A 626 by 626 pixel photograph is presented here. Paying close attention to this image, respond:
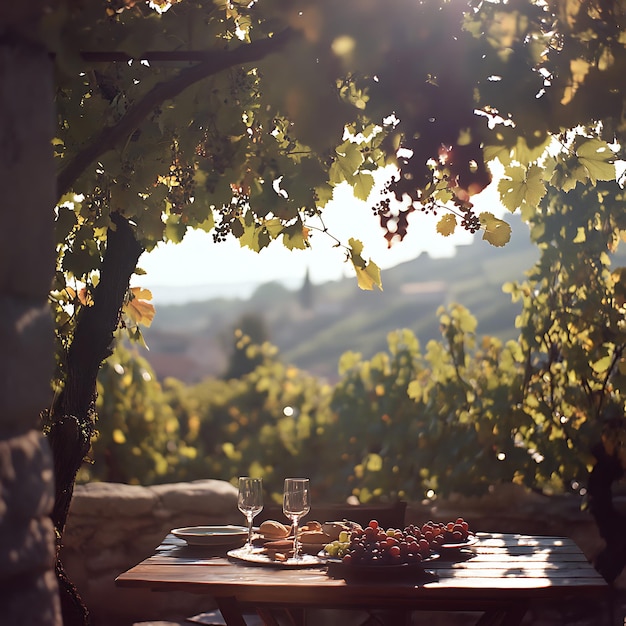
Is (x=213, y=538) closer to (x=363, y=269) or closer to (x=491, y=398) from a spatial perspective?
(x=363, y=269)

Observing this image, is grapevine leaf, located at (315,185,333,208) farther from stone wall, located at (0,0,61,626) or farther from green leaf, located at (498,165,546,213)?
stone wall, located at (0,0,61,626)

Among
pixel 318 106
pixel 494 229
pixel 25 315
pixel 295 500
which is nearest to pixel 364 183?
pixel 494 229

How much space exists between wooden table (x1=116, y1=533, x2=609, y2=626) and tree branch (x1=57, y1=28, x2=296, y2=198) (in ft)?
3.53

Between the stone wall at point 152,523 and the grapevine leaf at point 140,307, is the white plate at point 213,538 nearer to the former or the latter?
the grapevine leaf at point 140,307

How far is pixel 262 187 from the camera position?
2.35 meters

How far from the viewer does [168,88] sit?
1796 mm

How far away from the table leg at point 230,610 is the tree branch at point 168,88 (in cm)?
119

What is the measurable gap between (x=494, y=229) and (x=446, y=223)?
0.13 meters

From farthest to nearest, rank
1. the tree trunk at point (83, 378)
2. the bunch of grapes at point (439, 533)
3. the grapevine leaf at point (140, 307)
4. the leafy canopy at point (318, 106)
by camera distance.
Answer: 1. the grapevine leaf at point (140, 307)
2. the bunch of grapes at point (439, 533)
3. the tree trunk at point (83, 378)
4. the leafy canopy at point (318, 106)

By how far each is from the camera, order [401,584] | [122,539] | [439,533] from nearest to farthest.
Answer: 1. [401,584]
2. [439,533]
3. [122,539]

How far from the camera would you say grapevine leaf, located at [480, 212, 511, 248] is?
7.34 feet

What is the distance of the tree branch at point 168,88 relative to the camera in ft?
5.74

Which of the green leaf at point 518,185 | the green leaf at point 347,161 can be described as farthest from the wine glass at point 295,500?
the green leaf at point 518,185

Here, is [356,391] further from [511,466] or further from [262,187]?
[262,187]
